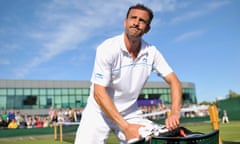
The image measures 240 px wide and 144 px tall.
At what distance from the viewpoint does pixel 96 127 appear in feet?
12.0

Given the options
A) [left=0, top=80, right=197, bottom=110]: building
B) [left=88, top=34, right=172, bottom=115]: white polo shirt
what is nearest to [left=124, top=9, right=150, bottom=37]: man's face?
[left=88, top=34, right=172, bottom=115]: white polo shirt

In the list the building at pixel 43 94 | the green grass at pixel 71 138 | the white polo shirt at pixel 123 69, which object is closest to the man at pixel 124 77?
the white polo shirt at pixel 123 69

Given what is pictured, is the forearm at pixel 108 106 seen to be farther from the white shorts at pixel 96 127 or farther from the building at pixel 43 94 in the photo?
the building at pixel 43 94

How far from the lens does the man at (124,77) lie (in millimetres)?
3096

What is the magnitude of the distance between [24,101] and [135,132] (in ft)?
169

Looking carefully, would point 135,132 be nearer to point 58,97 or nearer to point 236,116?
point 236,116

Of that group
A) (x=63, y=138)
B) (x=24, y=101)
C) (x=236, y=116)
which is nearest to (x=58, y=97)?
→ (x=24, y=101)

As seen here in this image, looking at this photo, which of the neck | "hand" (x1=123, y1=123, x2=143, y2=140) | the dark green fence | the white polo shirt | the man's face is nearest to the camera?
"hand" (x1=123, y1=123, x2=143, y2=140)

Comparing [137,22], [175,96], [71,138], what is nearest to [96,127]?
[175,96]

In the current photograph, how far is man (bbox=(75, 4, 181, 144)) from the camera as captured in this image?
3.10m

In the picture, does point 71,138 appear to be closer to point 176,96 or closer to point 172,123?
point 176,96

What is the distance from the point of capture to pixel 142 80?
354 cm

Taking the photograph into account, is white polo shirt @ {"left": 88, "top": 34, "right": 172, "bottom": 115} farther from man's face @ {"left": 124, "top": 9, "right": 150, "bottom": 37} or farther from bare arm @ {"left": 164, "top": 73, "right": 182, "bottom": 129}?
man's face @ {"left": 124, "top": 9, "right": 150, "bottom": 37}

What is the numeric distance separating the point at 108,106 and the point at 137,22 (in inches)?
32.9
